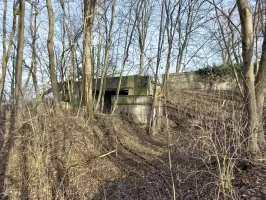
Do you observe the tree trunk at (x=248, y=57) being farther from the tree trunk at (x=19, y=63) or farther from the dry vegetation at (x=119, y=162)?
the tree trunk at (x=19, y=63)

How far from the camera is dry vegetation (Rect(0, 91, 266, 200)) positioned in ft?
15.2

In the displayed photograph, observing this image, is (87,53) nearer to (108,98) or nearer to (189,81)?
(108,98)

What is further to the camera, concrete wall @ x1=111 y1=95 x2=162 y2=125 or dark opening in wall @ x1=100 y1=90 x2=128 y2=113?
dark opening in wall @ x1=100 y1=90 x2=128 y2=113

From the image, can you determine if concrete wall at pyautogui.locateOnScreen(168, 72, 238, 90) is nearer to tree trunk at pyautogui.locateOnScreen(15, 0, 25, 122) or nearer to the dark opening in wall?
the dark opening in wall

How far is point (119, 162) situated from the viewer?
25.6 ft

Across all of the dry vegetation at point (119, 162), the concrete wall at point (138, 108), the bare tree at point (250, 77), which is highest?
the bare tree at point (250, 77)

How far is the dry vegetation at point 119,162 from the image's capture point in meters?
4.62

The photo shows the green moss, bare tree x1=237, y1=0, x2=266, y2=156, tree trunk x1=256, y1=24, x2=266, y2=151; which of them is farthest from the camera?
the green moss

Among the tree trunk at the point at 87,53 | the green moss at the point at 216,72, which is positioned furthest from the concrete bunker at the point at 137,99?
the green moss at the point at 216,72

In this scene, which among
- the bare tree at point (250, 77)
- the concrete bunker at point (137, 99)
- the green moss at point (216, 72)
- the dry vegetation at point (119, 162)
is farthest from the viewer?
the green moss at point (216, 72)

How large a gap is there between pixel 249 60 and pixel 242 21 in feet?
2.70

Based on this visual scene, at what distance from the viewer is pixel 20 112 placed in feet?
27.0

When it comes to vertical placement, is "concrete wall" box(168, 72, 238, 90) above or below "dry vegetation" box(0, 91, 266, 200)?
above

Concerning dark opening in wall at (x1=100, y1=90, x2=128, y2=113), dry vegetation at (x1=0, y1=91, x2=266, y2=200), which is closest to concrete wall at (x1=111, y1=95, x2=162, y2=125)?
dark opening in wall at (x1=100, y1=90, x2=128, y2=113)
